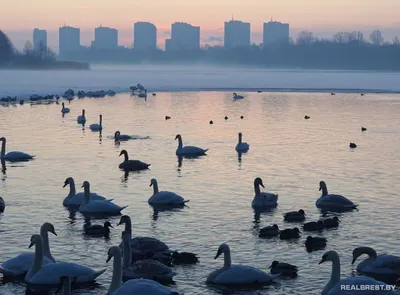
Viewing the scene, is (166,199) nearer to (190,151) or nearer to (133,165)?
(133,165)

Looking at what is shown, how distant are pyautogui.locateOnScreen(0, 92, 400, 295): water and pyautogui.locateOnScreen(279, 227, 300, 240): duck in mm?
160

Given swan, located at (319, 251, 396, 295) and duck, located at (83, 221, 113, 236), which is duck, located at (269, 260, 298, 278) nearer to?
swan, located at (319, 251, 396, 295)

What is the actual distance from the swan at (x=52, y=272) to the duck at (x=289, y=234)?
5071 mm

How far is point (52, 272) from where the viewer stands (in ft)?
46.4

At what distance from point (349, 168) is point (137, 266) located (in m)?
15.7

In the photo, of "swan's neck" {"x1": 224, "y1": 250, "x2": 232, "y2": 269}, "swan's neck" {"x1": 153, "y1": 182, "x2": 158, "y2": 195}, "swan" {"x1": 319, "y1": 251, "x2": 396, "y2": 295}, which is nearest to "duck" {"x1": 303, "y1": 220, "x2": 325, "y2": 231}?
"swan's neck" {"x1": 224, "y1": 250, "x2": 232, "y2": 269}

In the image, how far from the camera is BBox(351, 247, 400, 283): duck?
15008 millimetres

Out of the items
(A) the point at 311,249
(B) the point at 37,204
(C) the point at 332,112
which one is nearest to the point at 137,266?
(A) the point at 311,249

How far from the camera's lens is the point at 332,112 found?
184 feet

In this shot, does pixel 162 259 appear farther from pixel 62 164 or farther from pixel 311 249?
pixel 62 164

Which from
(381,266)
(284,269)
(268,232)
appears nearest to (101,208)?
(268,232)

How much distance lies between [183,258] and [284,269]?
83.8 inches

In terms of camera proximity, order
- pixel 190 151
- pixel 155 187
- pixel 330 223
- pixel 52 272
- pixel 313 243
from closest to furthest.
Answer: pixel 52 272, pixel 313 243, pixel 330 223, pixel 155 187, pixel 190 151

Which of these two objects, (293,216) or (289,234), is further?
(293,216)
